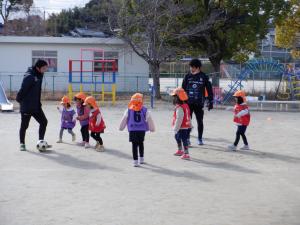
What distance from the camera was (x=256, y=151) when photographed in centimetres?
1158

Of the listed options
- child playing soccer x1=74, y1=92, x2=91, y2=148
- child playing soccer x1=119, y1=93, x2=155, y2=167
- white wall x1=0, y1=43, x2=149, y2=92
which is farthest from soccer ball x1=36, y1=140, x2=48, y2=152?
white wall x1=0, y1=43, x2=149, y2=92

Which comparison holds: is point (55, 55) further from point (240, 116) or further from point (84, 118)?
point (240, 116)

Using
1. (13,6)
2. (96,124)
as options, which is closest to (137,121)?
(96,124)

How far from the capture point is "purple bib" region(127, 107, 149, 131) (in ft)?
32.0

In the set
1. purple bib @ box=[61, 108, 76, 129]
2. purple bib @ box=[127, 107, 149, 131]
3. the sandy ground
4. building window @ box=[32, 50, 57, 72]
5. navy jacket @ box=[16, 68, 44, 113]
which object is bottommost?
the sandy ground

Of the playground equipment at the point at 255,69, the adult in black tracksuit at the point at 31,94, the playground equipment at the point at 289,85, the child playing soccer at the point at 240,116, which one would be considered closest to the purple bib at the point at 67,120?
the adult in black tracksuit at the point at 31,94

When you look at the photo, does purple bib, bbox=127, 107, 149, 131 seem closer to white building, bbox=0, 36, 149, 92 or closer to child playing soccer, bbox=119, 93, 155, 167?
child playing soccer, bbox=119, 93, 155, 167

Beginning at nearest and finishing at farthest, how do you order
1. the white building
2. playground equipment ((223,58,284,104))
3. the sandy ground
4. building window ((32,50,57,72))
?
the sandy ground, playground equipment ((223,58,284,104)), the white building, building window ((32,50,57,72))

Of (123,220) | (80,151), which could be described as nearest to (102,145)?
(80,151)

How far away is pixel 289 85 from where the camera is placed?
29328 millimetres

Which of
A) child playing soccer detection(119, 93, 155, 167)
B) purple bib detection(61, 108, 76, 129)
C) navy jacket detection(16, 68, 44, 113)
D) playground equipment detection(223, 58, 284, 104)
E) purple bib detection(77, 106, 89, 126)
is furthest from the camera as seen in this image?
playground equipment detection(223, 58, 284, 104)

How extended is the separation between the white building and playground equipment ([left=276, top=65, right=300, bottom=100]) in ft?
24.8

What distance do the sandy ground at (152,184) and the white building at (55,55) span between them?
17.8 m

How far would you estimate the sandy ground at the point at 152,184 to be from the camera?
21.4ft
